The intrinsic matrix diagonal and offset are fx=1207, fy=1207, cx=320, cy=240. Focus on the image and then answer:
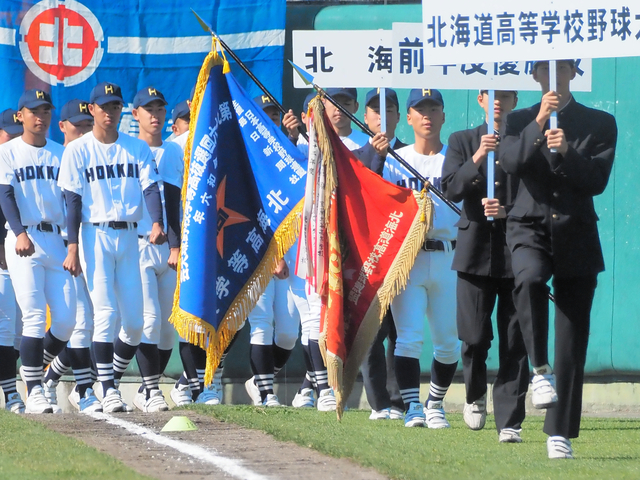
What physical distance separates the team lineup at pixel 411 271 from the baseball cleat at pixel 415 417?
0.01m

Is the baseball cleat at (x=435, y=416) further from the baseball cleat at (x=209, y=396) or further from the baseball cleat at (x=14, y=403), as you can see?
the baseball cleat at (x=14, y=403)

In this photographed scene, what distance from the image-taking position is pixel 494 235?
7125 millimetres

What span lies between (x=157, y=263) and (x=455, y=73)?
310 centimetres

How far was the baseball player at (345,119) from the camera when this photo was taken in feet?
31.1

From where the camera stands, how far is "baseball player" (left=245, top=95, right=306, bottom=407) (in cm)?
1026

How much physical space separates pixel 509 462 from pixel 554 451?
1.01 feet

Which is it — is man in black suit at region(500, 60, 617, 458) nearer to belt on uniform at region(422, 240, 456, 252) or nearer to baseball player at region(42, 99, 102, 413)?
belt on uniform at region(422, 240, 456, 252)

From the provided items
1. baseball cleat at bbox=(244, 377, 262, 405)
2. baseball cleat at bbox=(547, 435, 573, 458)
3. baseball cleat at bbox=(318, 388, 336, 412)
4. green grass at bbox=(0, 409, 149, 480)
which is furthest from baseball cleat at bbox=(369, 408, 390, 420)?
baseball cleat at bbox=(547, 435, 573, 458)

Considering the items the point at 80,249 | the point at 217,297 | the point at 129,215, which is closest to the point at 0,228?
the point at 80,249

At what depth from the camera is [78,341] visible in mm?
9539

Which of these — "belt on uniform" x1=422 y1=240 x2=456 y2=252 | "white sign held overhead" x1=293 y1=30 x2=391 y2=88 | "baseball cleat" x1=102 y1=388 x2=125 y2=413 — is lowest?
"baseball cleat" x1=102 y1=388 x2=125 y2=413

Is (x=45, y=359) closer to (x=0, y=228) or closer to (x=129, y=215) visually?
(x=0, y=228)

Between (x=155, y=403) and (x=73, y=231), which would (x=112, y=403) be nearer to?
(x=155, y=403)

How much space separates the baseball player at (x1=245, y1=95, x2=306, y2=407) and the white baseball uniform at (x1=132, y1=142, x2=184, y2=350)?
0.74 meters
